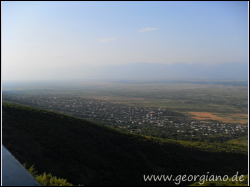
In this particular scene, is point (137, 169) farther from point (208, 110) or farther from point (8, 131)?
point (208, 110)

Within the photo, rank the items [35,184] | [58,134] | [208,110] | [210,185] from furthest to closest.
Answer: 1. [208,110]
2. [58,134]
3. [210,185]
4. [35,184]

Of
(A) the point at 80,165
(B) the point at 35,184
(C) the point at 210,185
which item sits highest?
(B) the point at 35,184

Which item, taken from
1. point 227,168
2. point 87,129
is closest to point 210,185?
point 227,168

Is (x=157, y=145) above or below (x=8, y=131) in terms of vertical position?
below

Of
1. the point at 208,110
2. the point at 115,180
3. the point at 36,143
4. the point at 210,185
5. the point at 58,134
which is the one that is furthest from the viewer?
the point at 208,110

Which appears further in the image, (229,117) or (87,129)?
(229,117)

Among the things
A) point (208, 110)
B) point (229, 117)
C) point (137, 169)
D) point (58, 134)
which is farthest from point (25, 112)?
point (208, 110)
